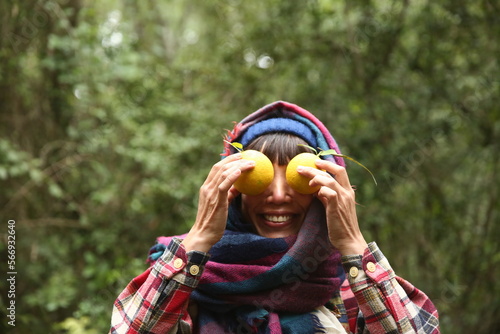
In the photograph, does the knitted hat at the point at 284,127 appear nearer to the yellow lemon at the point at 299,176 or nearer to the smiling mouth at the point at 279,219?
the yellow lemon at the point at 299,176

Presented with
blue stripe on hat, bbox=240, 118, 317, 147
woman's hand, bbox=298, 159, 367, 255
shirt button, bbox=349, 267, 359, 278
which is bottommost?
shirt button, bbox=349, 267, 359, 278

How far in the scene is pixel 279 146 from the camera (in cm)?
188

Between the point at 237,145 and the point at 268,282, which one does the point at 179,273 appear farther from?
the point at 237,145

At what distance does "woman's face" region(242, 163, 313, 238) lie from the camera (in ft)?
5.94

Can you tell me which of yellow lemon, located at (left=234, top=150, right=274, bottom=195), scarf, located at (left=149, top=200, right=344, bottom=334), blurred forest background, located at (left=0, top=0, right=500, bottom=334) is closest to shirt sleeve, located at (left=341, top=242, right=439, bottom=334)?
scarf, located at (left=149, top=200, right=344, bottom=334)

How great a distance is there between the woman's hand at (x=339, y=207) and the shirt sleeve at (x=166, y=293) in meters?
0.48

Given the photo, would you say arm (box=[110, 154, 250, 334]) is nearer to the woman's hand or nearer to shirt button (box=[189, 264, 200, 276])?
shirt button (box=[189, 264, 200, 276])

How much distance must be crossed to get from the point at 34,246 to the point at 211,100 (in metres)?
2.53

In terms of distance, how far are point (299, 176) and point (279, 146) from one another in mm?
207

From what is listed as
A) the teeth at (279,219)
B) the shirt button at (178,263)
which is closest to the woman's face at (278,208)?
the teeth at (279,219)

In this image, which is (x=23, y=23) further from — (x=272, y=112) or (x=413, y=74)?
(x=413, y=74)

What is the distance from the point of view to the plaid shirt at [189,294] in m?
1.64

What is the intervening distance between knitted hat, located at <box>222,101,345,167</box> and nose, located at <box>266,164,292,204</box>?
0.20 meters

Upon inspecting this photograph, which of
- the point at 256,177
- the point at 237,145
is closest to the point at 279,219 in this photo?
the point at 256,177
